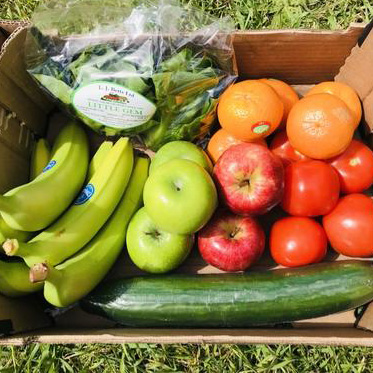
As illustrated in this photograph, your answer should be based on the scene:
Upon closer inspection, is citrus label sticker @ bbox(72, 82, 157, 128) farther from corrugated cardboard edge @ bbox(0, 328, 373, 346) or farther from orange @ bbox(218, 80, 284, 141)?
corrugated cardboard edge @ bbox(0, 328, 373, 346)

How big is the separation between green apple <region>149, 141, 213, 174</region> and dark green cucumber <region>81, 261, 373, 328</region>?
334mm

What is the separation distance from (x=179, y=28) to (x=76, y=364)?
3.72 feet

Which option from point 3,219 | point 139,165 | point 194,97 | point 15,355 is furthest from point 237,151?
point 15,355

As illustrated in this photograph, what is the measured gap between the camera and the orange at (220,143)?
1.38 meters

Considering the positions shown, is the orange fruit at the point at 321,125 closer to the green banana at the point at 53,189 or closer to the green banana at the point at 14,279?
the green banana at the point at 53,189

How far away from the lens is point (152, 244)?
1277 millimetres

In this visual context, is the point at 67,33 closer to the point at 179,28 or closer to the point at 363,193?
the point at 179,28

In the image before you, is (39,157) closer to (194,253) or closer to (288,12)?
(194,253)

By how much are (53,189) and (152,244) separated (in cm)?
31

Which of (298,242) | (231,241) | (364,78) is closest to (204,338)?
(231,241)

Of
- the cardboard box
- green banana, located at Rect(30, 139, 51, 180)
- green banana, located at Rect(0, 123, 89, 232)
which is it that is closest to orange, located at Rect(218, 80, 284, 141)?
the cardboard box

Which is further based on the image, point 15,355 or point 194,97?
point 15,355

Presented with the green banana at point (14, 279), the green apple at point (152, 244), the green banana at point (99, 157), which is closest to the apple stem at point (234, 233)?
the green apple at point (152, 244)

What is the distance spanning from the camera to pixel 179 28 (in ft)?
4.24
